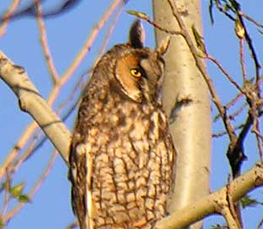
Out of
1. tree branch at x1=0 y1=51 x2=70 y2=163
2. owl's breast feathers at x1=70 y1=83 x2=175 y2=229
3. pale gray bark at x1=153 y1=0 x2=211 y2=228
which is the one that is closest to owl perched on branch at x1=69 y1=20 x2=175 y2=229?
owl's breast feathers at x1=70 y1=83 x2=175 y2=229

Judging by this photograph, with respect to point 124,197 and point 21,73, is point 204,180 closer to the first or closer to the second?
point 124,197

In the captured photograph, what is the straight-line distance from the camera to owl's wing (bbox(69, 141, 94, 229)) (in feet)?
9.78

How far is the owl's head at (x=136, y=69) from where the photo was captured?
303 centimetres

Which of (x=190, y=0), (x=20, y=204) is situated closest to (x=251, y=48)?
(x=190, y=0)

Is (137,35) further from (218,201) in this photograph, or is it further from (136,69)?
(218,201)

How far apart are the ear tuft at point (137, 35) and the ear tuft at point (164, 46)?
0.21 m

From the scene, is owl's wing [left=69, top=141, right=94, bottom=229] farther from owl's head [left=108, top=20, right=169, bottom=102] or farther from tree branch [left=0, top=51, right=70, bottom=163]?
tree branch [left=0, top=51, right=70, bottom=163]

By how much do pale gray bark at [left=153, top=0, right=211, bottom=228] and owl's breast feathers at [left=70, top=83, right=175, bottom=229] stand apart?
0.67ft

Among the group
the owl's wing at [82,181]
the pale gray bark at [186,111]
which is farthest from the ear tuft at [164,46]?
the owl's wing at [82,181]

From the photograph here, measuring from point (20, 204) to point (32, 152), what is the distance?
173mm

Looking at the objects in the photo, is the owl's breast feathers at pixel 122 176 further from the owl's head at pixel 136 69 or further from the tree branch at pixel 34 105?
the tree branch at pixel 34 105

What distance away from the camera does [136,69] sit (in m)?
3.11

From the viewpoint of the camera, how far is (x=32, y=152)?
2.77m

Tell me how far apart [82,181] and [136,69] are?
0.44 m
